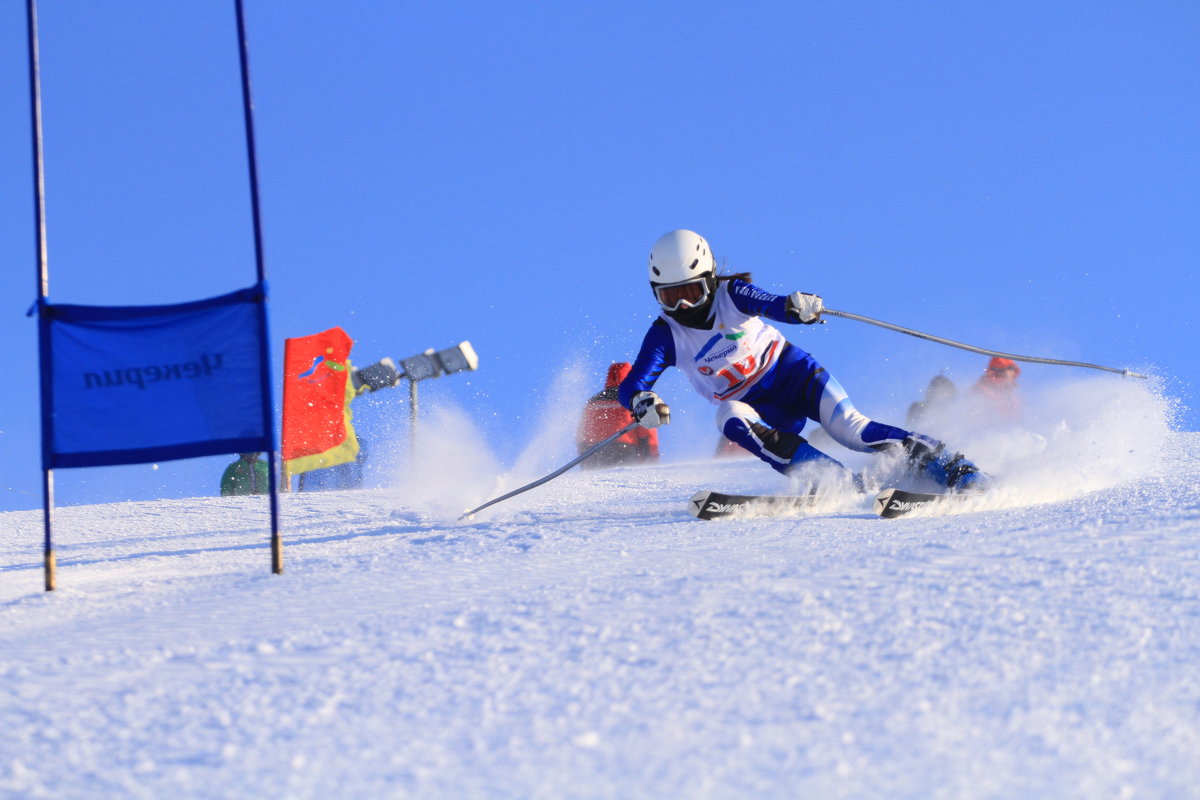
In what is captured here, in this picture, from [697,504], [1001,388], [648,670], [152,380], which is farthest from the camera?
[1001,388]

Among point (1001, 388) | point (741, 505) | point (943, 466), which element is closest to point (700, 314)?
point (741, 505)

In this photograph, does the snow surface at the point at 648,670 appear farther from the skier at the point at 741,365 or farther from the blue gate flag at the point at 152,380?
the skier at the point at 741,365

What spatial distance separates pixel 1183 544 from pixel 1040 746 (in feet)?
6.25

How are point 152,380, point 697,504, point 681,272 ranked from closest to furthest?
1. point 152,380
2. point 697,504
3. point 681,272

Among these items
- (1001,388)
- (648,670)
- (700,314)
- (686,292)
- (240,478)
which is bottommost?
(648,670)

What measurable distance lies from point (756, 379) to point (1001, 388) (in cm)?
576

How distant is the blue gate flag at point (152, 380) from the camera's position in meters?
4.15

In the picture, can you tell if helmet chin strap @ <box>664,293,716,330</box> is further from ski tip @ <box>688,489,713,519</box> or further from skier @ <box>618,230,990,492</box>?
ski tip @ <box>688,489,713,519</box>

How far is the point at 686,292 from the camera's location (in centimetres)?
571

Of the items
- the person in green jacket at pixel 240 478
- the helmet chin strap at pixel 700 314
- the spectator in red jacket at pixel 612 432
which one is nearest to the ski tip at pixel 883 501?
the helmet chin strap at pixel 700 314

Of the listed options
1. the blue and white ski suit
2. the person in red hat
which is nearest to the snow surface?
the blue and white ski suit

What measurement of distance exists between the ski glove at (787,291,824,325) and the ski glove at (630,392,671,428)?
0.89 meters

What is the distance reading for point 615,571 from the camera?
3.31 meters

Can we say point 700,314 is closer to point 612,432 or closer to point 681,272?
point 681,272
